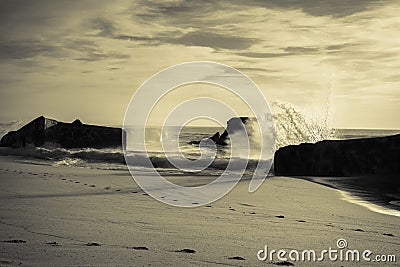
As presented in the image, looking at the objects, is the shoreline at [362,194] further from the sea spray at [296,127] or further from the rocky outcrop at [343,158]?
the sea spray at [296,127]

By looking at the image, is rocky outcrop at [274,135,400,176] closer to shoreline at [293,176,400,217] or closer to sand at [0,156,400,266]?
shoreline at [293,176,400,217]

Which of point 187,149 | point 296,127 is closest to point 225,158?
point 187,149

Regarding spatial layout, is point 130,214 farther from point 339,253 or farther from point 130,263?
point 339,253

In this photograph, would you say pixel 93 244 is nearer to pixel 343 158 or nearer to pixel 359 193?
pixel 359 193

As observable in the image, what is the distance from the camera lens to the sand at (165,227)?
269 cm

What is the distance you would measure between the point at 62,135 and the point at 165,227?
1125cm

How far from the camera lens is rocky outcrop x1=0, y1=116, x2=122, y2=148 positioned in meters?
13.7

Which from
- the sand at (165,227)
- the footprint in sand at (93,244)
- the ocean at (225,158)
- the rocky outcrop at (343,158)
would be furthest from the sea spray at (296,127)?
the footprint in sand at (93,244)

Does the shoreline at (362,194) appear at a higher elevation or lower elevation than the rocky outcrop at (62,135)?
lower

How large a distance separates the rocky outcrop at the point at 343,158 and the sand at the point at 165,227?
2.41 meters

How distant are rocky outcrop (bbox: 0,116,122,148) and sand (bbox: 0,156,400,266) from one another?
27.2ft

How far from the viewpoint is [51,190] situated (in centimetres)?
526

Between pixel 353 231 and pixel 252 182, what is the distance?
3.39 meters

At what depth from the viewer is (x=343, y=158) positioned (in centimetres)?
823
